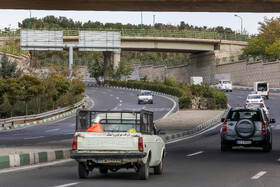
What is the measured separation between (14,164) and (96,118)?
4278 millimetres

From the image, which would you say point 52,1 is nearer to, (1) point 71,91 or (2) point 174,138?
(2) point 174,138

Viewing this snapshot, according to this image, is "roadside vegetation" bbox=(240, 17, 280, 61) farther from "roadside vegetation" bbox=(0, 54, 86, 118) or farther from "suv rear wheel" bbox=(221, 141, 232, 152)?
"suv rear wheel" bbox=(221, 141, 232, 152)

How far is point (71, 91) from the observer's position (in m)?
66.6

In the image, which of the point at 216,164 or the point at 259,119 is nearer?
the point at 216,164

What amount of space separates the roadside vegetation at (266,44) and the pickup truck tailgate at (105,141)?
84.2 meters

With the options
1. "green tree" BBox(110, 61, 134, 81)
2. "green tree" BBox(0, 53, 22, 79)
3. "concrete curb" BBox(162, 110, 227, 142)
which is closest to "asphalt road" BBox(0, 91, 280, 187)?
"concrete curb" BBox(162, 110, 227, 142)

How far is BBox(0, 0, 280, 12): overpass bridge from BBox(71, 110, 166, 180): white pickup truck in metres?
11.9

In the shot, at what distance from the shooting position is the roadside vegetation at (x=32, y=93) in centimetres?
4728

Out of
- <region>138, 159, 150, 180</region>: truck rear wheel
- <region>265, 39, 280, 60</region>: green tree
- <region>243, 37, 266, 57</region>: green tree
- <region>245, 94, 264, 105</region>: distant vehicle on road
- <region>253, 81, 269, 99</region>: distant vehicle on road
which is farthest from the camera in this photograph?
<region>243, 37, 266, 57</region>: green tree

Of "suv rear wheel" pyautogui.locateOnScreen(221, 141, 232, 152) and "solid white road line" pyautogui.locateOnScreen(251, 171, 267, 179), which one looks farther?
"suv rear wheel" pyautogui.locateOnScreen(221, 141, 232, 152)

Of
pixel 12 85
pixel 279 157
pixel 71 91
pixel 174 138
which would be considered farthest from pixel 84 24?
pixel 279 157

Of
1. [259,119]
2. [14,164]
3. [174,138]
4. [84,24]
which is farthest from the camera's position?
[84,24]

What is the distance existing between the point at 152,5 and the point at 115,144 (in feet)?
45.9

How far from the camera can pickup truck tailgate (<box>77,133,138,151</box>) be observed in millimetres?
12281
